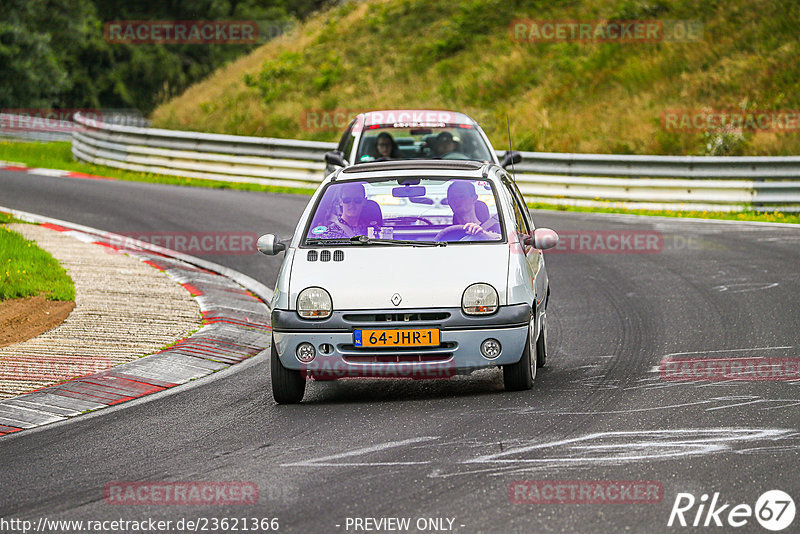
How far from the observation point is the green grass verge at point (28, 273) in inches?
480

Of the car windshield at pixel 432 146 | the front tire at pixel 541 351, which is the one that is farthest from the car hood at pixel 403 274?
the car windshield at pixel 432 146

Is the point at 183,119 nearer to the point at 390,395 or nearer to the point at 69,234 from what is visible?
the point at 69,234

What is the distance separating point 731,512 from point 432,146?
10.6 meters

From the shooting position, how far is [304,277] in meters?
8.35

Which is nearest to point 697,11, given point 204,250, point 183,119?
point 183,119

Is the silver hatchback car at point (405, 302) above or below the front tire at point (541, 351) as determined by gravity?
above

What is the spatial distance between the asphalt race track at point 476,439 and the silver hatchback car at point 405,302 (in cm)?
32

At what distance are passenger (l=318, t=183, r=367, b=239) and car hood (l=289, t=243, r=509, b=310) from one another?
28cm

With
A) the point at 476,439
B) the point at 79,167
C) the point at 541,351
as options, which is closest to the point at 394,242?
the point at 541,351

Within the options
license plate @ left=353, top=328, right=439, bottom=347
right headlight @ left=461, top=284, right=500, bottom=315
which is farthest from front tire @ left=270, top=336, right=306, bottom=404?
right headlight @ left=461, top=284, right=500, bottom=315

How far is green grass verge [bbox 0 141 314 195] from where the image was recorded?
25.2m

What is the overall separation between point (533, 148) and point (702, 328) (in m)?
16.9

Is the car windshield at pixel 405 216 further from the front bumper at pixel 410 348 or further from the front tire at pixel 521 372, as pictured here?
the front tire at pixel 521 372

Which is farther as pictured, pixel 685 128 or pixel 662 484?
pixel 685 128
